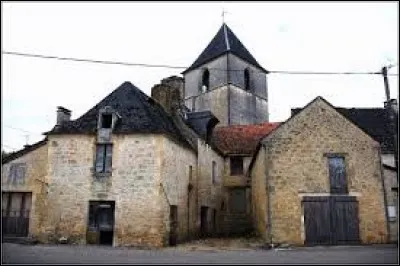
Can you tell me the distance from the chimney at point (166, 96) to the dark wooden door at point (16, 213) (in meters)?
8.27

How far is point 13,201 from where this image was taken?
20438mm

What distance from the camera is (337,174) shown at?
18000 millimetres

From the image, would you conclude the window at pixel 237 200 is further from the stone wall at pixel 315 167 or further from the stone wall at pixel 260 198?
the stone wall at pixel 315 167

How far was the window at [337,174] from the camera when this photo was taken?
1786 centimetres

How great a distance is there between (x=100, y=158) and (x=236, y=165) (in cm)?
1053

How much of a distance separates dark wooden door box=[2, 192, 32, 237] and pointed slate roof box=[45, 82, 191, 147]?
3.74m

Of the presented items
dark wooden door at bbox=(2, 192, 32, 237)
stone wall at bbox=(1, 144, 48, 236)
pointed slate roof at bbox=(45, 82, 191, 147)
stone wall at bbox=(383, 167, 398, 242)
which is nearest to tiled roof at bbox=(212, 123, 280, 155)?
pointed slate roof at bbox=(45, 82, 191, 147)

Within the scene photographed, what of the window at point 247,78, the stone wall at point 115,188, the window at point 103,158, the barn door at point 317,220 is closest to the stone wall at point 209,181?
the stone wall at point 115,188

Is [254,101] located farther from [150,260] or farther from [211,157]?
[150,260]

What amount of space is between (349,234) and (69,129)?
13097 millimetres

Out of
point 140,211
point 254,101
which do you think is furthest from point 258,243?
point 254,101

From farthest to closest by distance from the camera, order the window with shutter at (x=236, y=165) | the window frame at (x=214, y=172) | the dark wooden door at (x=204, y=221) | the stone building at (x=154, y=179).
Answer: the window with shutter at (x=236, y=165) < the window frame at (x=214, y=172) < the dark wooden door at (x=204, y=221) < the stone building at (x=154, y=179)

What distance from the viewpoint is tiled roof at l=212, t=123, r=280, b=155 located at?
27.1 m

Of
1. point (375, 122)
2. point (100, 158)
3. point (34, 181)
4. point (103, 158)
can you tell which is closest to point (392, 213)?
point (375, 122)
